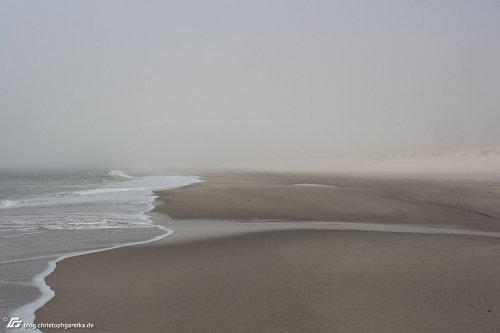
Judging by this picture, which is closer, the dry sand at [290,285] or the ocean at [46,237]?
the dry sand at [290,285]

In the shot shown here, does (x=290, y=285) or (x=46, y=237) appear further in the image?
(x=46, y=237)

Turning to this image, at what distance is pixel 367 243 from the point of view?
32.7 ft

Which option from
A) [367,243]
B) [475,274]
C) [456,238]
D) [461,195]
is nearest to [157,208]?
[367,243]

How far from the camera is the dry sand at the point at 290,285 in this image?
511cm

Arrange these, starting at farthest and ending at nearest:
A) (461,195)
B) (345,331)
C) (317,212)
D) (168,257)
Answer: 1. (461,195)
2. (317,212)
3. (168,257)
4. (345,331)

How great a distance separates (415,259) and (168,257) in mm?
→ 5273

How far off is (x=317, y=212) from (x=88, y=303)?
39.6 ft

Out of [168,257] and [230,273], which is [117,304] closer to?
[230,273]

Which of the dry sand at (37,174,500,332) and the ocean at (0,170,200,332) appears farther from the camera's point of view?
the ocean at (0,170,200,332)

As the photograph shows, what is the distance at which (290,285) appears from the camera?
259 inches

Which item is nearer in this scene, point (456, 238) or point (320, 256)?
point (320, 256)

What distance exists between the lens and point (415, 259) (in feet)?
26.7

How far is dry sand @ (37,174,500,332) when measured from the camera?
16.8 feet

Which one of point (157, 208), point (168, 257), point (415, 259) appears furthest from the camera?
point (157, 208)
